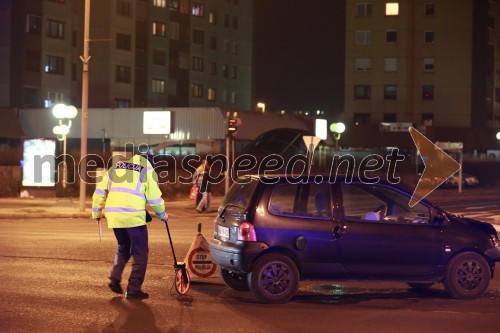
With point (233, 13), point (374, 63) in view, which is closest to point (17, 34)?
point (233, 13)

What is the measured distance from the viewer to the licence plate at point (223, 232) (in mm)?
9890

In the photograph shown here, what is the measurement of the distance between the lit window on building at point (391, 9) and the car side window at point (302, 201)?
66.9m

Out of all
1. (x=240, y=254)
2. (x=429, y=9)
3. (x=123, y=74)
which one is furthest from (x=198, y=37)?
(x=240, y=254)

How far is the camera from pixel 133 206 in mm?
9484

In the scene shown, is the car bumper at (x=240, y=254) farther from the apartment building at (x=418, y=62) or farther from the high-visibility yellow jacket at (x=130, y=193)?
the apartment building at (x=418, y=62)

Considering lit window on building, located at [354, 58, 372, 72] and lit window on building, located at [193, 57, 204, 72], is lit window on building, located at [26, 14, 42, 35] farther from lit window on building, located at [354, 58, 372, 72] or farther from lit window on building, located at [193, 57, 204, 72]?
lit window on building, located at [354, 58, 372, 72]

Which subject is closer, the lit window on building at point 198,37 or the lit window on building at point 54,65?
the lit window on building at point 54,65

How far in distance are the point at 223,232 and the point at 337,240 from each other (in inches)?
57.4

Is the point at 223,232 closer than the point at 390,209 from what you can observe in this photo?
Yes

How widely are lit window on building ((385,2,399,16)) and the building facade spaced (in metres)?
17.6

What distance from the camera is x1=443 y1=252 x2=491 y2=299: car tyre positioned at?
10.1 meters

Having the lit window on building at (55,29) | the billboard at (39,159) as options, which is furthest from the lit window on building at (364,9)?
the billboard at (39,159)

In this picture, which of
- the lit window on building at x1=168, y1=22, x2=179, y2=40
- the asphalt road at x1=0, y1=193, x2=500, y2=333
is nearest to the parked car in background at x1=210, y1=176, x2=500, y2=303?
the asphalt road at x1=0, y1=193, x2=500, y2=333

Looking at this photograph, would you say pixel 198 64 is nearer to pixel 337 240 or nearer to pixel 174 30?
pixel 174 30
